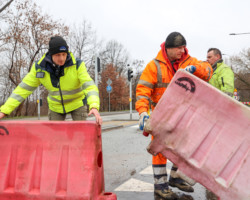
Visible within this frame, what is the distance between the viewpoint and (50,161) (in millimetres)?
2916

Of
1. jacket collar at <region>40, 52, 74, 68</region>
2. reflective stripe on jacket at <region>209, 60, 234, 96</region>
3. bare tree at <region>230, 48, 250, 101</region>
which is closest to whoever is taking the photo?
jacket collar at <region>40, 52, 74, 68</region>

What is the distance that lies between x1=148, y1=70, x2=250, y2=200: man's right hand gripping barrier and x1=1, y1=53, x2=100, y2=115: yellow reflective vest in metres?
1.11

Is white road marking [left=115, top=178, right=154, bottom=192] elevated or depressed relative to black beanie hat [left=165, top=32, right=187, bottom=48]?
depressed

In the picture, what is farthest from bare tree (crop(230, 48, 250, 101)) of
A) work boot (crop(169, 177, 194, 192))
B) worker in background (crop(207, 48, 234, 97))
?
work boot (crop(169, 177, 194, 192))

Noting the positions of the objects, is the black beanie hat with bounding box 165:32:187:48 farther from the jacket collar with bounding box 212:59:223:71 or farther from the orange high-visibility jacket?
the jacket collar with bounding box 212:59:223:71

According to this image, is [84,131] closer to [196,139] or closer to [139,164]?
[196,139]

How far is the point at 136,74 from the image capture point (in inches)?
2454

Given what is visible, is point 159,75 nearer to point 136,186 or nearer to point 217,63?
point 136,186

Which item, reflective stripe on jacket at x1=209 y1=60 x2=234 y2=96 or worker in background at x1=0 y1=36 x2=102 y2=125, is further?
reflective stripe on jacket at x1=209 y1=60 x2=234 y2=96

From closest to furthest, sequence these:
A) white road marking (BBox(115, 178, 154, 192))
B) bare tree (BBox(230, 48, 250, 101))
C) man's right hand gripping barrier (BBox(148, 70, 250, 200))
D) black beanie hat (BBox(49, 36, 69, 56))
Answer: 1. man's right hand gripping barrier (BBox(148, 70, 250, 200))
2. black beanie hat (BBox(49, 36, 69, 56))
3. white road marking (BBox(115, 178, 154, 192))
4. bare tree (BBox(230, 48, 250, 101))

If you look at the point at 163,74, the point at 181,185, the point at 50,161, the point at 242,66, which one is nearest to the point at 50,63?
the point at 50,161

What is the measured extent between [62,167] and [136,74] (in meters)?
59.8

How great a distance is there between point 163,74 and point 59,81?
1.30m

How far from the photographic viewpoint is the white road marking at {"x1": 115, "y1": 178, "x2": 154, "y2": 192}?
160 inches
